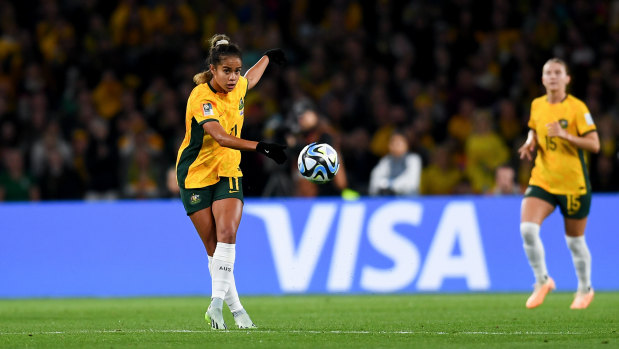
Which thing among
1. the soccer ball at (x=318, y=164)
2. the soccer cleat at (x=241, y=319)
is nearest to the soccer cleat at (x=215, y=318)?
the soccer cleat at (x=241, y=319)

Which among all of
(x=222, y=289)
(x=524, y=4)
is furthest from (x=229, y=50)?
(x=524, y=4)

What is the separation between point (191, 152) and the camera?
26.9 feet

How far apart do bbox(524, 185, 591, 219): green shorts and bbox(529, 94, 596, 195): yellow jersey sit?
0.13 feet

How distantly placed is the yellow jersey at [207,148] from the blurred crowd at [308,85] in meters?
5.11

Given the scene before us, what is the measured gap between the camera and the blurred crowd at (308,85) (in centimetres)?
1503

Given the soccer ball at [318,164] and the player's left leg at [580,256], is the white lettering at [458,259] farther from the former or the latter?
the soccer ball at [318,164]

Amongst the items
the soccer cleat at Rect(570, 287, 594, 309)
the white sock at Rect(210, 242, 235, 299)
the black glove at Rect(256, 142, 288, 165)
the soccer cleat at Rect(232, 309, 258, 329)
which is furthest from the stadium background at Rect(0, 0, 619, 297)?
the black glove at Rect(256, 142, 288, 165)

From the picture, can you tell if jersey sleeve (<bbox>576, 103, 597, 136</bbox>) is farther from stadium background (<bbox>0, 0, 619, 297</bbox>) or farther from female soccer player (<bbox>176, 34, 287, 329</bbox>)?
female soccer player (<bbox>176, 34, 287, 329</bbox>)

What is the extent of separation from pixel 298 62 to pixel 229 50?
32.5ft

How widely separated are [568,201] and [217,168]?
3.76 metres

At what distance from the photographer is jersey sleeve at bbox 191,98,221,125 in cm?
791

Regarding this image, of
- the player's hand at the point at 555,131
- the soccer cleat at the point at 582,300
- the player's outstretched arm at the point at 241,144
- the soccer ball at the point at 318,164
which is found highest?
the player's hand at the point at 555,131

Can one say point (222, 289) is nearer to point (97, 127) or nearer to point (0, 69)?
point (97, 127)

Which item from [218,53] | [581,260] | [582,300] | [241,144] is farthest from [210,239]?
[581,260]
